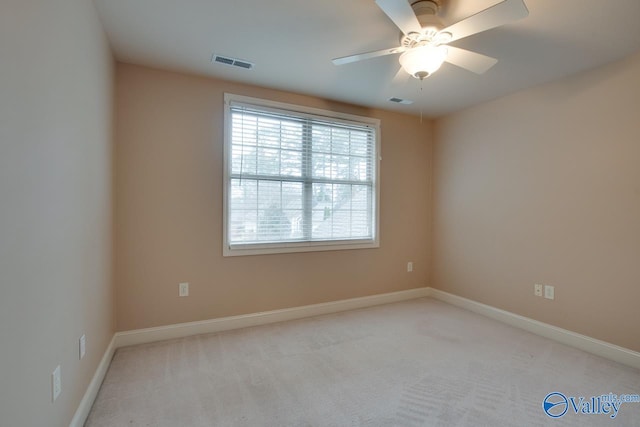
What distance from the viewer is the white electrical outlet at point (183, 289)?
282 cm

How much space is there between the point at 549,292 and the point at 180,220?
11.7ft

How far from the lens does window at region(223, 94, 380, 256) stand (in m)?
3.05

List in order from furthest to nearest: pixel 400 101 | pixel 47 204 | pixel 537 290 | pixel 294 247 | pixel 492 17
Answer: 1. pixel 400 101
2. pixel 294 247
3. pixel 537 290
4. pixel 492 17
5. pixel 47 204

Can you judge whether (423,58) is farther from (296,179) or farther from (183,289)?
(183,289)

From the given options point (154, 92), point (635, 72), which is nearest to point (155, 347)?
point (154, 92)

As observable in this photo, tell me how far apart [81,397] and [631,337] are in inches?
151

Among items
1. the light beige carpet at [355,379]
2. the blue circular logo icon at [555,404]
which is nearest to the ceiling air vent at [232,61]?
the light beige carpet at [355,379]

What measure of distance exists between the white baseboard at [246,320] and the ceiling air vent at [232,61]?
2362 mm

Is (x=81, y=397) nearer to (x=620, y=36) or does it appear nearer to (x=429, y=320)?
(x=429, y=320)

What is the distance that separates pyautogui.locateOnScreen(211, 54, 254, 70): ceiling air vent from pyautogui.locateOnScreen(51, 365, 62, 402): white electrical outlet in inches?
92.4

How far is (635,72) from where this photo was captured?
93.1 inches

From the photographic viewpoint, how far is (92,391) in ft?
6.10

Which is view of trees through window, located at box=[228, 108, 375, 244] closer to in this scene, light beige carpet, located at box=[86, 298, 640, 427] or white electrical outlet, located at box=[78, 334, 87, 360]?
light beige carpet, located at box=[86, 298, 640, 427]

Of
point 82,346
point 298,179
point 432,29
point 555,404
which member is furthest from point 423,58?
point 82,346
